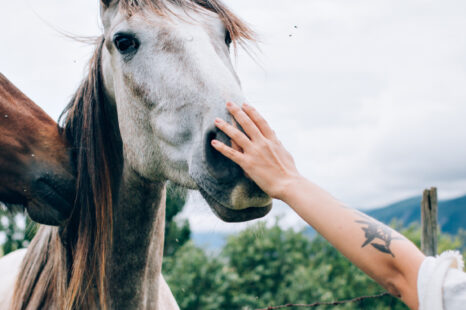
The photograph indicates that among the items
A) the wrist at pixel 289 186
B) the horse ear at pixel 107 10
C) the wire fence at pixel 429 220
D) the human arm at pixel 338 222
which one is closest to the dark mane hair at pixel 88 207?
the horse ear at pixel 107 10

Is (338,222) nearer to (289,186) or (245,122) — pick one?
(289,186)

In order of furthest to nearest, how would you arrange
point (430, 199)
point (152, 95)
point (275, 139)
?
point (430, 199), point (152, 95), point (275, 139)

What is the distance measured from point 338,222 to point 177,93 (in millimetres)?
935

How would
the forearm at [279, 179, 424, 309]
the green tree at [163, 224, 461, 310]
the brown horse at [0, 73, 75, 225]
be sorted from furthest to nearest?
1. the green tree at [163, 224, 461, 310]
2. the brown horse at [0, 73, 75, 225]
3. the forearm at [279, 179, 424, 309]

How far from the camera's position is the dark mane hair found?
6.41 feet

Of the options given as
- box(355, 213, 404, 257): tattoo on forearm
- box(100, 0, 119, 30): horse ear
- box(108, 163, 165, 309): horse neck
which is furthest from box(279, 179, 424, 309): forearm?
box(100, 0, 119, 30): horse ear

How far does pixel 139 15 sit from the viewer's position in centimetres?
189

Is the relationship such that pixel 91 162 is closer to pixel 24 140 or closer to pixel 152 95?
pixel 24 140

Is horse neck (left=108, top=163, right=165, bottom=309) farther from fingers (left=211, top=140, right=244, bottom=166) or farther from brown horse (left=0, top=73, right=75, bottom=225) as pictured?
fingers (left=211, top=140, right=244, bottom=166)

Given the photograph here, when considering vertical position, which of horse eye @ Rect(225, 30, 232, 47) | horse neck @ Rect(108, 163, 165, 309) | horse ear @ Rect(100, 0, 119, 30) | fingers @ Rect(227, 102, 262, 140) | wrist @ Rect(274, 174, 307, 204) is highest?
horse ear @ Rect(100, 0, 119, 30)

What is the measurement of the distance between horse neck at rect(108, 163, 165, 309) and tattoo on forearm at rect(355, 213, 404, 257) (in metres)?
1.20

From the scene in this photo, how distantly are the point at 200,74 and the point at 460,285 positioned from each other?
46.8 inches

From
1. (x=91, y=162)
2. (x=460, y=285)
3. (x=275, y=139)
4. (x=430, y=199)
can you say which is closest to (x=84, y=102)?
(x=91, y=162)

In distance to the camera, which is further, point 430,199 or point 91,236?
point 430,199
